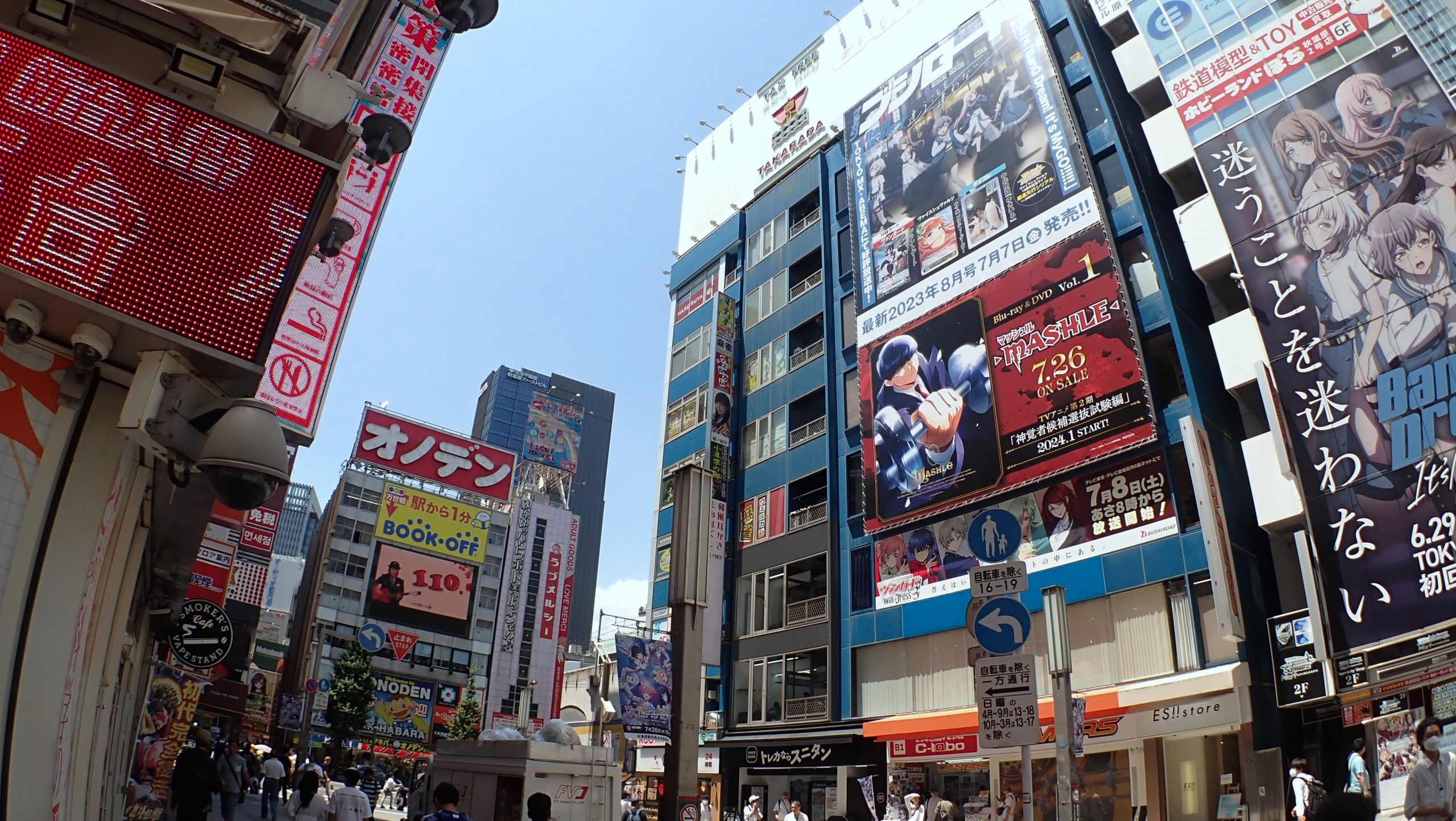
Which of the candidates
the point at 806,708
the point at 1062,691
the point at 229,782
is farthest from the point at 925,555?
the point at 229,782

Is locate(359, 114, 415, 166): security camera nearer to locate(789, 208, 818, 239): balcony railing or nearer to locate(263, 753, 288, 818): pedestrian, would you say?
locate(263, 753, 288, 818): pedestrian

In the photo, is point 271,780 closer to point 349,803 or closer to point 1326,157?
point 349,803

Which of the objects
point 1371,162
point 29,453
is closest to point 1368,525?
point 1371,162

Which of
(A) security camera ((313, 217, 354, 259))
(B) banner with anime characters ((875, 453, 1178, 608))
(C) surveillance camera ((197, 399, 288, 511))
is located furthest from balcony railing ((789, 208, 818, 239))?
(C) surveillance camera ((197, 399, 288, 511))

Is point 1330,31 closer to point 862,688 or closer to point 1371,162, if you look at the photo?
point 1371,162

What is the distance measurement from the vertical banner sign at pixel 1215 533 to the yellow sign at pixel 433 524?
189 ft

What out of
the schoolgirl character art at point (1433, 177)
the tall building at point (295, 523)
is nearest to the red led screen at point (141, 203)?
the schoolgirl character art at point (1433, 177)

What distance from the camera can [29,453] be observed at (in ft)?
19.0

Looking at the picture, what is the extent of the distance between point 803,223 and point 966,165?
9511mm

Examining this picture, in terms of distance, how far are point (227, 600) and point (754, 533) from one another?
71.0 ft

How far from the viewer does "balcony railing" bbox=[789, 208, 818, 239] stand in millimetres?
35594

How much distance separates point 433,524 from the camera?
68.1m

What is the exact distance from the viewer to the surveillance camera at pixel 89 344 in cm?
555

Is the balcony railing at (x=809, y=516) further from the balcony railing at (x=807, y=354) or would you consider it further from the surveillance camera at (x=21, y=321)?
the surveillance camera at (x=21, y=321)
